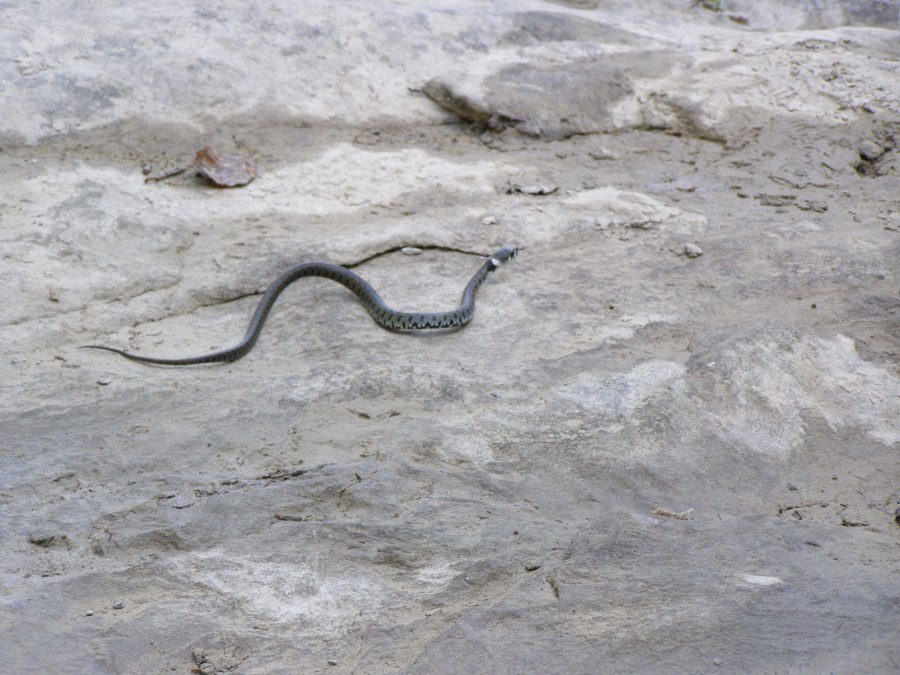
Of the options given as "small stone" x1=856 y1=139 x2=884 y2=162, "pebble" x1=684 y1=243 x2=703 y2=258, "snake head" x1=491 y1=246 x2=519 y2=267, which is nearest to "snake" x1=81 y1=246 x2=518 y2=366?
"snake head" x1=491 y1=246 x2=519 y2=267

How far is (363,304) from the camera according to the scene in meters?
5.56

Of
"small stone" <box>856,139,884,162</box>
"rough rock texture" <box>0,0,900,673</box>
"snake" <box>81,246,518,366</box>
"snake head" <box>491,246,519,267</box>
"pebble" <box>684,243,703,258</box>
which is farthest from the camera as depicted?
"small stone" <box>856,139,884,162</box>

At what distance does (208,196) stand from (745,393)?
403 cm

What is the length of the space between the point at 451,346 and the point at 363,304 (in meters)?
0.76

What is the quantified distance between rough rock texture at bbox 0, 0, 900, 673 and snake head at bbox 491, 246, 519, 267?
12cm

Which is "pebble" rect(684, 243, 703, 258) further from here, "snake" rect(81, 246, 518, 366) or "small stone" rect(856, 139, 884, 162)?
"small stone" rect(856, 139, 884, 162)

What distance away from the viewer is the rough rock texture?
2.98m

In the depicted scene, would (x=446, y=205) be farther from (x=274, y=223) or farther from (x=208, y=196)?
(x=208, y=196)

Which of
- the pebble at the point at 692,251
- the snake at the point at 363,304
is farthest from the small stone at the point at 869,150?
the snake at the point at 363,304

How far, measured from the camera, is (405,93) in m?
7.79

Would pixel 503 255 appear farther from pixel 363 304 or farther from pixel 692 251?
pixel 692 251

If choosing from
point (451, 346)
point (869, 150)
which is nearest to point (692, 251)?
point (451, 346)

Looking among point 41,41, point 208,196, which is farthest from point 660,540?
point 41,41

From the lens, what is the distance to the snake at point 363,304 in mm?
4852
